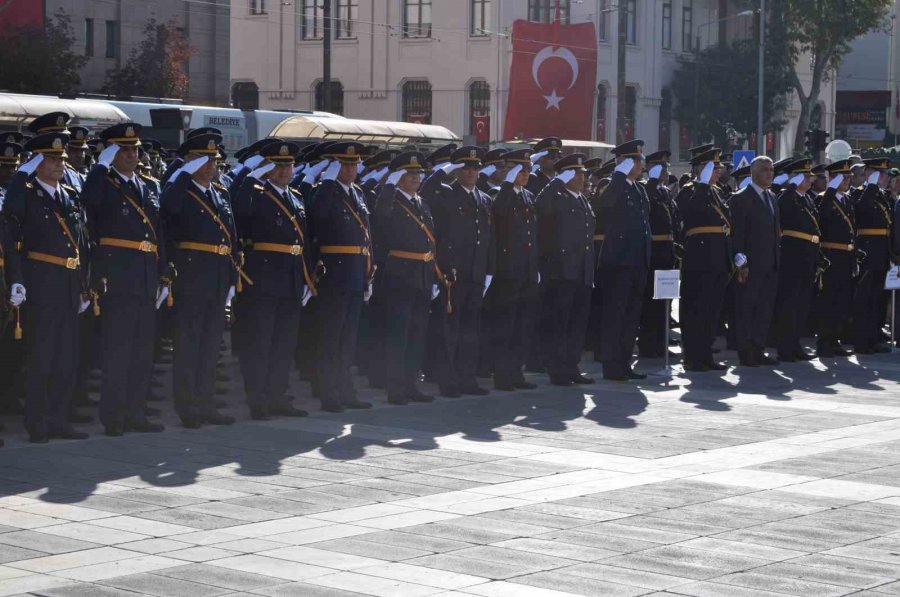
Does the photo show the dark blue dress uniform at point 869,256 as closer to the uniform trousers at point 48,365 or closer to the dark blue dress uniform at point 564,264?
the dark blue dress uniform at point 564,264

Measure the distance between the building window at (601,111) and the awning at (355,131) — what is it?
1696cm

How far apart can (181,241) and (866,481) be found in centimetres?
503

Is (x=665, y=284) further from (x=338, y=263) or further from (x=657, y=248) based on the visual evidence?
(x=338, y=263)

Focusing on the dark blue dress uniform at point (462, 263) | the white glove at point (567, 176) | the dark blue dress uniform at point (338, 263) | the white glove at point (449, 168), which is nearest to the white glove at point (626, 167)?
the white glove at point (567, 176)

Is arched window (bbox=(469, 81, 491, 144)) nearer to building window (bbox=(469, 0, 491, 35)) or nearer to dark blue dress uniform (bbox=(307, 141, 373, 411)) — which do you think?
building window (bbox=(469, 0, 491, 35))

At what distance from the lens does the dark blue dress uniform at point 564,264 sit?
49.2 feet

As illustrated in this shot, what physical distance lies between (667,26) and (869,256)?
1787 inches

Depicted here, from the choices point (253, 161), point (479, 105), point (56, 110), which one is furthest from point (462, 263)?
point (479, 105)

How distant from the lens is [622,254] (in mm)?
15523

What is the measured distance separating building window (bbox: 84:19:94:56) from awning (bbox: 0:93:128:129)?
14.4m

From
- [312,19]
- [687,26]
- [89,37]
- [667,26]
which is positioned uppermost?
[687,26]

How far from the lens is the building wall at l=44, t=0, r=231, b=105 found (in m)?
43.6

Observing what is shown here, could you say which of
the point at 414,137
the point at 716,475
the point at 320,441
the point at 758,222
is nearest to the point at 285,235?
the point at 320,441

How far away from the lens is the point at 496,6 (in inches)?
2160
